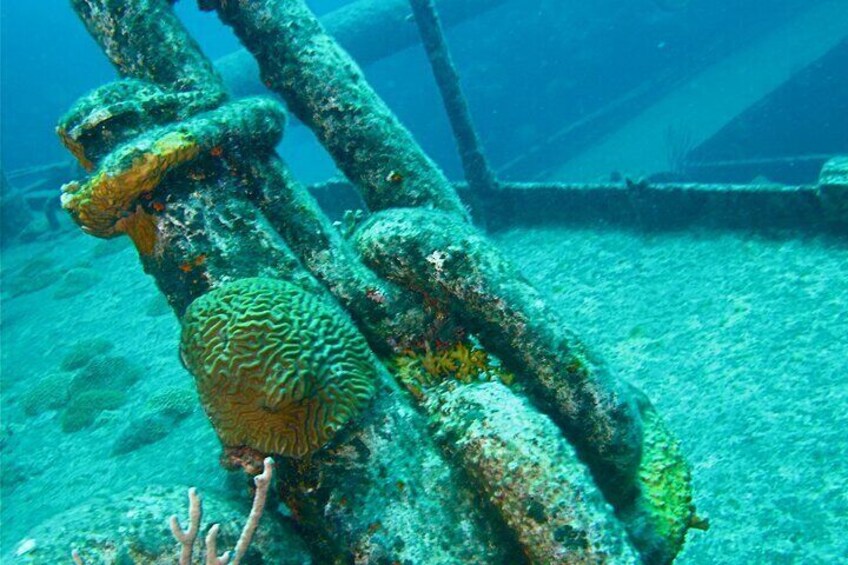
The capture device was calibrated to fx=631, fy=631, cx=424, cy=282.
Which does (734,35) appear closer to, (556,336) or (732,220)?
(732,220)

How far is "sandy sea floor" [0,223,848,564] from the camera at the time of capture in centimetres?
355

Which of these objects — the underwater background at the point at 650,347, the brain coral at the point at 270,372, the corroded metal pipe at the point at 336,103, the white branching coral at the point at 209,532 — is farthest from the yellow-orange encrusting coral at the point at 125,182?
the white branching coral at the point at 209,532

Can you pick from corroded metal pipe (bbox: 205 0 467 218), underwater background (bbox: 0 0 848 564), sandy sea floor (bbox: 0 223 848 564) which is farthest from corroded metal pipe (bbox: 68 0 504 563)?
sandy sea floor (bbox: 0 223 848 564)

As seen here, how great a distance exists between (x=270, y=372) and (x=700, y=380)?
10.7 feet

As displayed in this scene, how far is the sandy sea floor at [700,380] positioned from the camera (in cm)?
355

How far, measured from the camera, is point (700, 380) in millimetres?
4531

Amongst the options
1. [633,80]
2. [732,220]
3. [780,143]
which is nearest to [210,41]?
[633,80]

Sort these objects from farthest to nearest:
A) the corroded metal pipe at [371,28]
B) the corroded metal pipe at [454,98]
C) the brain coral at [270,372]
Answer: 1. the corroded metal pipe at [371,28]
2. the corroded metal pipe at [454,98]
3. the brain coral at [270,372]

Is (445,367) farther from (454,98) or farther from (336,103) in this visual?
(454,98)

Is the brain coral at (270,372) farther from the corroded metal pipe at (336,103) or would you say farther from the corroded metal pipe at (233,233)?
the corroded metal pipe at (336,103)

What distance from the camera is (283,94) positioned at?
3994 mm

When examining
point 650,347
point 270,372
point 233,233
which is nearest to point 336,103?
point 233,233

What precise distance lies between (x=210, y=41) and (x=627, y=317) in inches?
3701

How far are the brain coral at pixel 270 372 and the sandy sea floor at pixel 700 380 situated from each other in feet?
4.72
